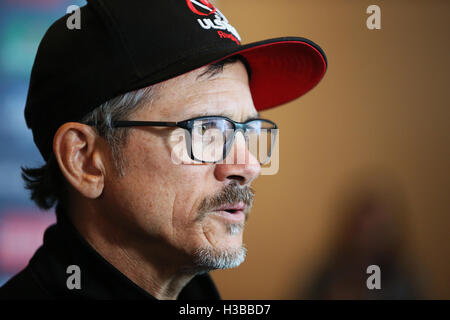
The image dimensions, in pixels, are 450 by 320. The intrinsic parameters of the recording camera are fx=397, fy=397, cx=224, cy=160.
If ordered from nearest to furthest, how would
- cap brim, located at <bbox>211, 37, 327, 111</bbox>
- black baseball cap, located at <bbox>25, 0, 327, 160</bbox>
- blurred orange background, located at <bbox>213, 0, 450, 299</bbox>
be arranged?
black baseball cap, located at <bbox>25, 0, 327, 160</bbox> < cap brim, located at <bbox>211, 37, 327, 111</bbox> < blurred orange background, located at <bbox>213, 0, 450, 299</bbox>

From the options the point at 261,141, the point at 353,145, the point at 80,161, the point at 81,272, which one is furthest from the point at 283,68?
the point at 353,145

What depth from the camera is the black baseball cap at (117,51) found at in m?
0.86

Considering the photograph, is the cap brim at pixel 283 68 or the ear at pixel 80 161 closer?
the ear at pixel 80 161

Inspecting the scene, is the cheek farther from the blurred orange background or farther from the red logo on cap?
the blurred orange background

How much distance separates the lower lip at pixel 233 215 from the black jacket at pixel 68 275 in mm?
257

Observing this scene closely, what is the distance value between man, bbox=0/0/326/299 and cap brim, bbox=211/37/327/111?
0.28 feet

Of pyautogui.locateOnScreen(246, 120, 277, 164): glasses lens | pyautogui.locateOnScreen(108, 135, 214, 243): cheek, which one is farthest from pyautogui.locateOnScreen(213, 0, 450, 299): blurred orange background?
pyautogui.locateOnScreen(108, 135, 214, 243): cheek

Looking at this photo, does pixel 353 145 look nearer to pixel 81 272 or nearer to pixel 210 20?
pixel 210 20

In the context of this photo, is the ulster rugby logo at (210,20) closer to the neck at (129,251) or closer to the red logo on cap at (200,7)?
the red logo on cap at (200,7)

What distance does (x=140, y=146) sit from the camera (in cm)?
90

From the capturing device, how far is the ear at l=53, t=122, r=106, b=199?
0.92 meters

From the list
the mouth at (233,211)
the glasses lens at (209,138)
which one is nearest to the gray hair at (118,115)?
the glasses lens at (209,138)

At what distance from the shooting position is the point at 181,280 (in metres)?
1.04

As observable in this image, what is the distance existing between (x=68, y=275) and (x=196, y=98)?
50 cm
